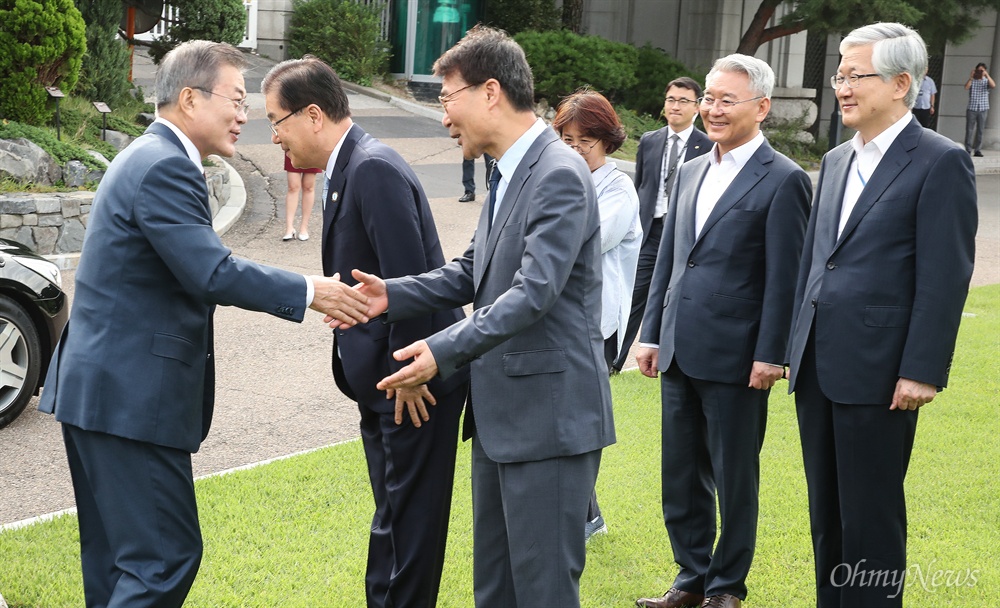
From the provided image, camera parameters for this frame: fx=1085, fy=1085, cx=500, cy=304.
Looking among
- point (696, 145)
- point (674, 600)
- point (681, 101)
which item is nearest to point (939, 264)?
point (674, 600)

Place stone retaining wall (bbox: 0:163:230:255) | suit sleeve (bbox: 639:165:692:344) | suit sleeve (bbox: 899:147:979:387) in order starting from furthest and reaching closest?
stone retaining wall (bbox: 0:163:230:255) < suit sleeve (bbox: 639:165:692:344) < suit sleeve (bbox: 899:147:979:387)

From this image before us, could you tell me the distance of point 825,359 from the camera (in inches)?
152

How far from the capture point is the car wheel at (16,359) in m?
6.45

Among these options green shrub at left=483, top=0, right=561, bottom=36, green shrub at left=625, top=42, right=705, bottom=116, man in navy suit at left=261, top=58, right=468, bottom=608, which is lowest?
man in navy suit at left=261, top=58, right=468, bottom=608

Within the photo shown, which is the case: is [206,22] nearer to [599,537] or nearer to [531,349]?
[599,537]

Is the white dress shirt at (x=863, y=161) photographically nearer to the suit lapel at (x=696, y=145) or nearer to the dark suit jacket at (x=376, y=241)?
the dark suit jacket at (x=376, y=241)

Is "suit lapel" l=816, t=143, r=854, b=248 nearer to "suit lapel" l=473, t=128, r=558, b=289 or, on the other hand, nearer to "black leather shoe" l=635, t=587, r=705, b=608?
"suit lapel" l=473, t=128, r=558, b=289

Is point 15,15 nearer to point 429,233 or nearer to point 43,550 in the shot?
point 43,550

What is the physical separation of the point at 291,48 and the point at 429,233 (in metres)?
20.5

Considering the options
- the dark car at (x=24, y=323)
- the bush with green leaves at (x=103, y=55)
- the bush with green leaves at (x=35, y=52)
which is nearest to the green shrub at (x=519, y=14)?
the bush with green leaves at (x=103, y=55)

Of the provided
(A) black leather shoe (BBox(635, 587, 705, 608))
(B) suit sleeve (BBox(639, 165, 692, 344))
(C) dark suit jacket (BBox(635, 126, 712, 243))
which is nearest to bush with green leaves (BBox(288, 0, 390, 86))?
(C) dark suit jacket (BBox(635, 126, 712, 243))

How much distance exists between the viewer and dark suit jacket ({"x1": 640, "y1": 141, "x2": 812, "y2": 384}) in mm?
4277

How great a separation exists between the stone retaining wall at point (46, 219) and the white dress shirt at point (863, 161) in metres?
9.08

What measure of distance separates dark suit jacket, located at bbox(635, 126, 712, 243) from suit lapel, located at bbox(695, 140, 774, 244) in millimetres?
3896
